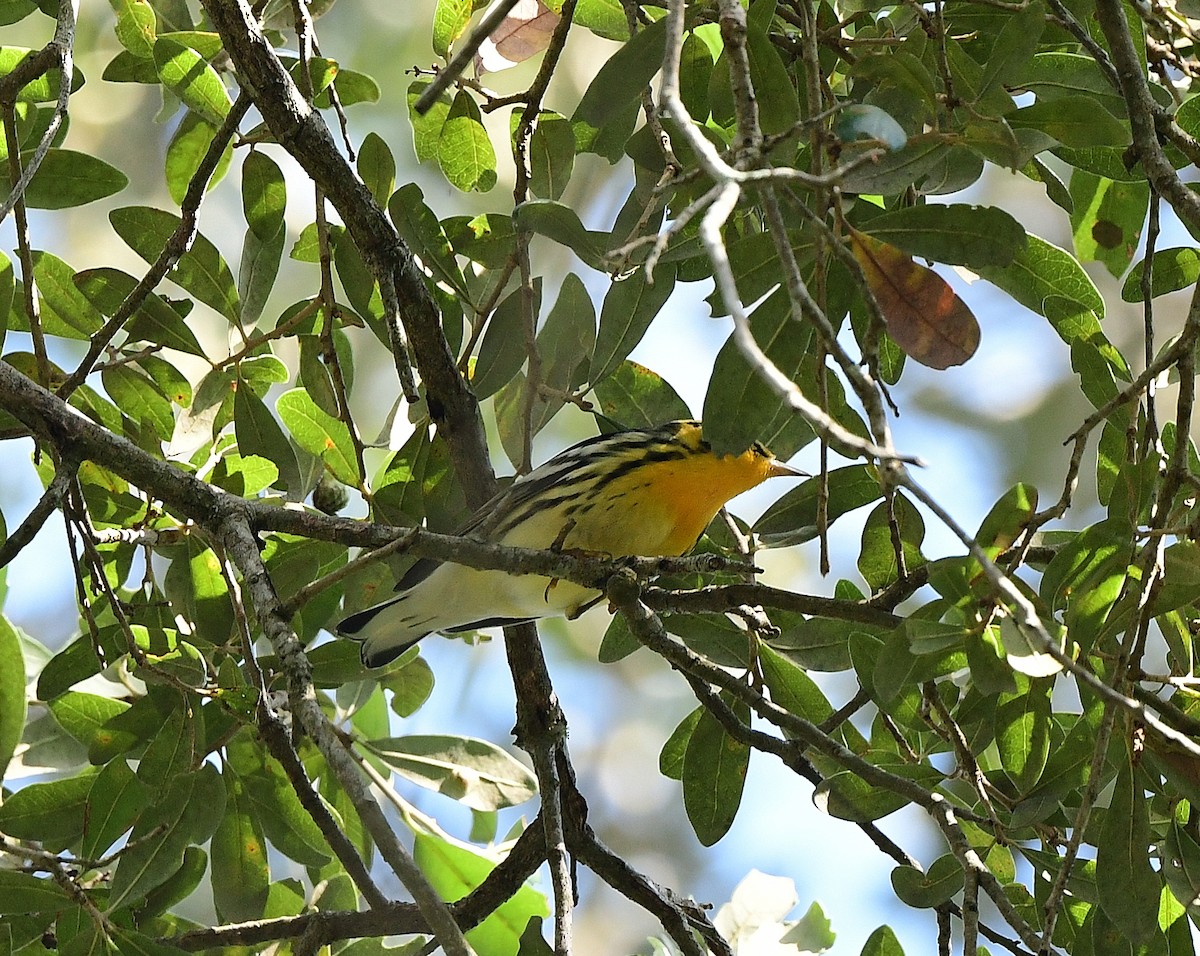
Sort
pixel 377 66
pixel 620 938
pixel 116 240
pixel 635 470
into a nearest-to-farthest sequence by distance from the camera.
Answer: pixel 635 470 < pixel 377 66 < pixel 116 240 < pixel 620 938

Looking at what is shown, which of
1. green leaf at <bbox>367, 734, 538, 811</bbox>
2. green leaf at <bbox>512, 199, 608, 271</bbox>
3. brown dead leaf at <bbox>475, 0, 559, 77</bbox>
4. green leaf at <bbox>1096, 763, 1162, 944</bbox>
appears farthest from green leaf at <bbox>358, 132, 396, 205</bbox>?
green leaf at <bbox>1096, 763, 1162, 944</bbox>

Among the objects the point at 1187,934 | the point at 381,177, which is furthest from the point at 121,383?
the point at 1187,934

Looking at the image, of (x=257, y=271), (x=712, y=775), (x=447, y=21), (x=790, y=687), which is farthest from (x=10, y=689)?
(x=447, y=21)

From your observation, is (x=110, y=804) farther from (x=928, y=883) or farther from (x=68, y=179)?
(x=928, y=883)

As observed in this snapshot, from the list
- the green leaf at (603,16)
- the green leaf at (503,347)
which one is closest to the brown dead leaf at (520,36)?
the green leaf at (603,16)

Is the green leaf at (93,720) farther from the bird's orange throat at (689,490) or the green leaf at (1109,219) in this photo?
the green leaf at (1109,219)

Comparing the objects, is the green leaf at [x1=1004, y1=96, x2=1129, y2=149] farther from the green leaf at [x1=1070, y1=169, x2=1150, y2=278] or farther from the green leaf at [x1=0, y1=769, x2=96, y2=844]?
the green leaf at [x1=0, y1=769, x2=96, y2=844]

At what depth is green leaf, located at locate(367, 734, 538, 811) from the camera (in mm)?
3066

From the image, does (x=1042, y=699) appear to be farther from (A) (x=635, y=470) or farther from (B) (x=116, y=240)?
(B) (x=116, y=240)

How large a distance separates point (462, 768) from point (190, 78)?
5.58 feet

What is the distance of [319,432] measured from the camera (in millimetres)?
2877

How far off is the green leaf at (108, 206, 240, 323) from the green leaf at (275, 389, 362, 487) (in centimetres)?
23

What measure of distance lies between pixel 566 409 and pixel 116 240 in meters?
2.83

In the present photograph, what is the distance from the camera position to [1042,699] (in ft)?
A: 7.11
